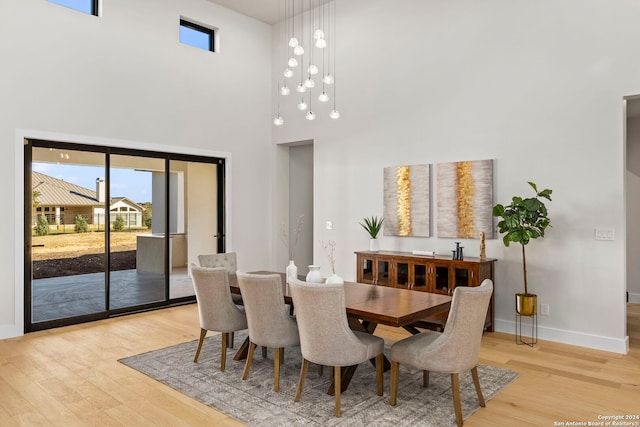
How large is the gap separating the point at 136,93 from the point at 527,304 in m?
5.39

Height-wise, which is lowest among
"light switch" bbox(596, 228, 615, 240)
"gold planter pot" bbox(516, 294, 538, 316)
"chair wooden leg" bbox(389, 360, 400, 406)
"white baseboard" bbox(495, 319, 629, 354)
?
"white baseboard" bbox(495, 319, 629, 354)

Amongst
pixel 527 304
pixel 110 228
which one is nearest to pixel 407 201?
pixel 527 304

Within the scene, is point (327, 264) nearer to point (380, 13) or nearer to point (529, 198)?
point (529, 198)

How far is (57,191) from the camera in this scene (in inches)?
209

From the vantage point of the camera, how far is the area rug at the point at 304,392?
9.50 feet

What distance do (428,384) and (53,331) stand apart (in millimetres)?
4214

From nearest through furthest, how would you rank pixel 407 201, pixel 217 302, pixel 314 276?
1. pixel 217 302
2. pixel 314 276
3. pixel 407 201

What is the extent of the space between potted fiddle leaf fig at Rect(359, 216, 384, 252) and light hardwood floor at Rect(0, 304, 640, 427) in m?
1.23

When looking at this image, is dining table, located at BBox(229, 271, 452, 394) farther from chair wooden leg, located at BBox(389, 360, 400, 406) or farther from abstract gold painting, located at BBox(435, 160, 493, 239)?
abstract gold painting, located at BBox(435, 160, 493, 239)

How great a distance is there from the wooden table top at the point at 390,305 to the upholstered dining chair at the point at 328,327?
23 cm

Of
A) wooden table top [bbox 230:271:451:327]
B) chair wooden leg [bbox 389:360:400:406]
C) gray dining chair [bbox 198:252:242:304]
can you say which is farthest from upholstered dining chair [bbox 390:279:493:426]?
gray dining chair [bbox 198:252:242:304]

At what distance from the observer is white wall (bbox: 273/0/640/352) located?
4.35 m

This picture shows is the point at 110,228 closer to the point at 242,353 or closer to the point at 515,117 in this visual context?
the point at 242,353

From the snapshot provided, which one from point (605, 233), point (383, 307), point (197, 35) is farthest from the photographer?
point (197, 35)
